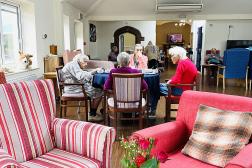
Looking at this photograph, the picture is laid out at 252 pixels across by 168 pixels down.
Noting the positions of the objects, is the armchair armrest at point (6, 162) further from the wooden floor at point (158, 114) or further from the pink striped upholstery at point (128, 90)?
the pink striped upholstery at point (128, 90)

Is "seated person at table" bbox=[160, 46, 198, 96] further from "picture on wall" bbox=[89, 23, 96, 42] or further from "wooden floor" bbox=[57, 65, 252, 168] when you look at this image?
"picture on wall" bbox=[89, 23, 96, 42]

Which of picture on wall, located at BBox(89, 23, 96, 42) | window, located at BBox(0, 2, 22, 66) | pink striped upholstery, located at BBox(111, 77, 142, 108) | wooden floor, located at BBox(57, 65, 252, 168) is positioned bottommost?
wooden floor, located at BBox(57, 65, 252, 168)

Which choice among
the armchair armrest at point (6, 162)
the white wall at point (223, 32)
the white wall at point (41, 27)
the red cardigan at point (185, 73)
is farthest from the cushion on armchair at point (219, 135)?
the white wall at point (223, 32)

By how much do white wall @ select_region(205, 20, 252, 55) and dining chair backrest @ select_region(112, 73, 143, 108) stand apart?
677 centimetres

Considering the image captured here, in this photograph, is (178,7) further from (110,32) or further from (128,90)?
(128,90)

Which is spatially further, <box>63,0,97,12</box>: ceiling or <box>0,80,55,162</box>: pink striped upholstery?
<box>63,0,97,12</box>: ceiling

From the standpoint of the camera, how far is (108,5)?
8570 mm

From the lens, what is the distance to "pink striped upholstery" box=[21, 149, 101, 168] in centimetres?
163

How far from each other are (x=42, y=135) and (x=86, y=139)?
368 millimetres

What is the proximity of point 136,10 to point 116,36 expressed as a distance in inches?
107

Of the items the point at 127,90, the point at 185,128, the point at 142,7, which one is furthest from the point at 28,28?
the point at 142,7

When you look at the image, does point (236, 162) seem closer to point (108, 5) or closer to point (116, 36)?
point (108, 5)

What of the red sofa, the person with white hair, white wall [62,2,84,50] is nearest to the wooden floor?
the red sofa

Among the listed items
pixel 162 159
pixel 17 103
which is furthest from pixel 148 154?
pixel 17 103
